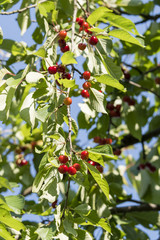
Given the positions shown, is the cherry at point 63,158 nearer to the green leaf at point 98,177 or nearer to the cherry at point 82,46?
the green leaf at point 98,177

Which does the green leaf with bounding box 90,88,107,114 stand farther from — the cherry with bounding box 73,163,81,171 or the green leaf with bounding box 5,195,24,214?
the green leaf with bounding box 5,195,24,214

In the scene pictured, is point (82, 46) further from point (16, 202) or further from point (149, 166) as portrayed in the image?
point (149, 166)

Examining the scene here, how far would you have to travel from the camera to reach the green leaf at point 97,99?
179 cm

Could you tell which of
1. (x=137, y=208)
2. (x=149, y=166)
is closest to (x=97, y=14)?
(x=137, y=208)

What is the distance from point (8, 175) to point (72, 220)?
1.35m

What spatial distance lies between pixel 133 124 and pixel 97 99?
1.14 m

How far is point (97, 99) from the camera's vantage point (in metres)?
1.81

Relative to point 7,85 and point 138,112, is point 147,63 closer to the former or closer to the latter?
point 138,112

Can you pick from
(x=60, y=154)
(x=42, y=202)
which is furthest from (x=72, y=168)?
(x=42, y=202)

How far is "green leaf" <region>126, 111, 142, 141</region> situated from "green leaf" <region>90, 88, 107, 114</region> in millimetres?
1094

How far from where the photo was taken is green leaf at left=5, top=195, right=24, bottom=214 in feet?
6.03

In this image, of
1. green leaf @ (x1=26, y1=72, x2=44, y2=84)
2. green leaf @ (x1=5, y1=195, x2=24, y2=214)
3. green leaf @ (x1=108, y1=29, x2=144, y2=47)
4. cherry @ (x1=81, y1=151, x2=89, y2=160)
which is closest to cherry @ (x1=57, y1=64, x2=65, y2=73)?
green leaf @ (x1=26, y1=72, x2=44, y2=84)

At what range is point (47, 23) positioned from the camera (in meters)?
2.10

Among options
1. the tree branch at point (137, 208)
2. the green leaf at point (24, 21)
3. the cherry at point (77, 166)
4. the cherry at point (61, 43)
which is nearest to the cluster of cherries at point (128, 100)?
the tree branch at point (137, 208)
